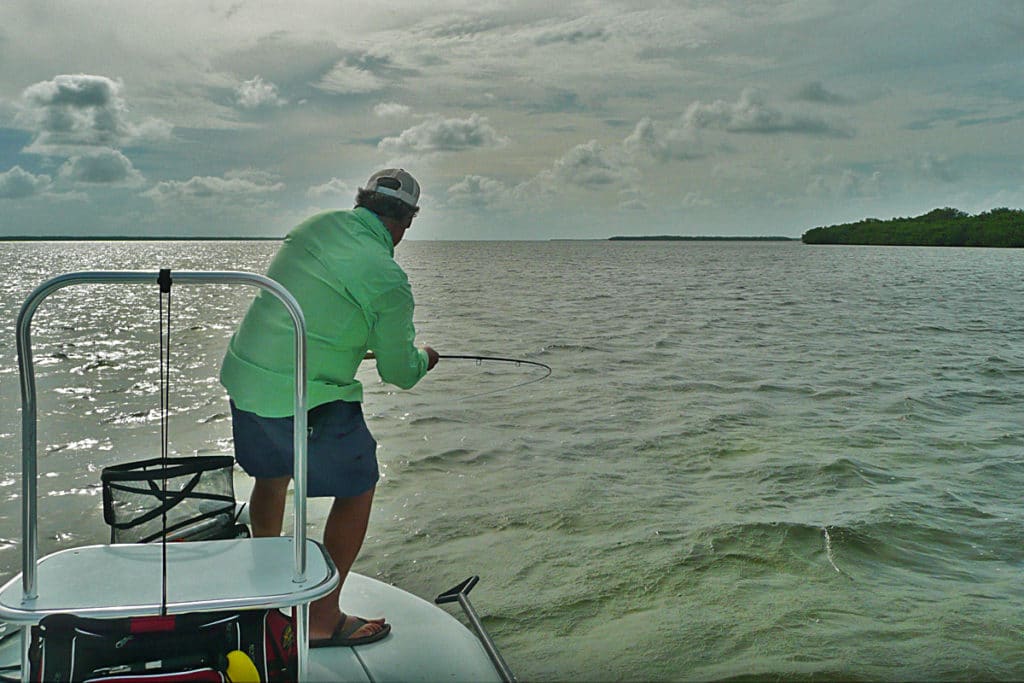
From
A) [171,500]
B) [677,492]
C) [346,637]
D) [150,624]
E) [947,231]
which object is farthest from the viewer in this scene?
[947,231]

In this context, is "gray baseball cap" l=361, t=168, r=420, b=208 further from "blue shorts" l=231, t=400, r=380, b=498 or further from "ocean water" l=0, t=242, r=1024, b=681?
"ocean water" l=0, t=242, r=1024, b=681

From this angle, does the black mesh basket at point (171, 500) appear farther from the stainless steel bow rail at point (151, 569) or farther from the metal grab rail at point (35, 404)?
the metal grab rail at point (35, 404)

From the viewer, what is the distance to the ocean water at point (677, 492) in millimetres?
4562

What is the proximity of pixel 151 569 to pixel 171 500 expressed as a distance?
1.19 ft

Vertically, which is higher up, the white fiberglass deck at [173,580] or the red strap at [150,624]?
the white fiberglass deck at [173,580]

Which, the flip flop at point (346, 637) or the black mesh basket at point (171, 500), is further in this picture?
the flip flop at point (346, 637)

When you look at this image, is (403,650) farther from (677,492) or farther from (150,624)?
(677,492)

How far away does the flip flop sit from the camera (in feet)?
10.4

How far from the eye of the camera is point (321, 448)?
3.09 metres

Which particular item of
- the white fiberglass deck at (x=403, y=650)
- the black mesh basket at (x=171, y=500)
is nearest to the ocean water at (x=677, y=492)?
the white fiberglass deck at (x=403, y=650)

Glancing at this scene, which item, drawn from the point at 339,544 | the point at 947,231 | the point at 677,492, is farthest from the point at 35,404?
the point at 947,231

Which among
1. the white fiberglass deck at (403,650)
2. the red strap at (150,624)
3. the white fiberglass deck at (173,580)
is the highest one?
the white fiberglass deck at (173,580)

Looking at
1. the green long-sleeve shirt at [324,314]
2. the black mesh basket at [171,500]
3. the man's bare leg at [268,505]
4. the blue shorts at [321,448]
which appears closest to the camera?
the black mesh basket at [171,500]

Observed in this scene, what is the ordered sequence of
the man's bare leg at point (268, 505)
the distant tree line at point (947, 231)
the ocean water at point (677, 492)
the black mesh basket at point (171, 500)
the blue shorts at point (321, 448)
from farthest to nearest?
the distant tree line at point (947, 231), the ocean water at point (677, 492), the man's bare leg at point (268, 505), the blue shorts at point (321, 448), the black mesh basket at point (171, 500)
